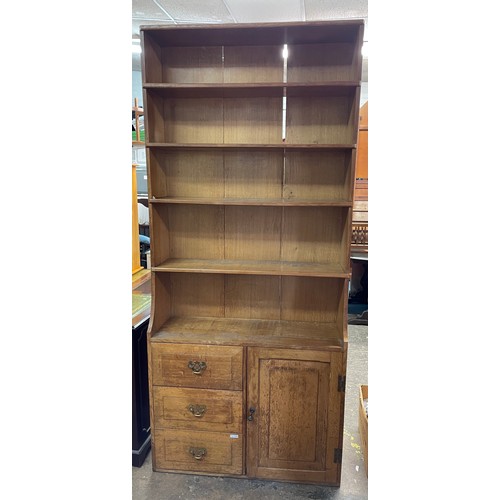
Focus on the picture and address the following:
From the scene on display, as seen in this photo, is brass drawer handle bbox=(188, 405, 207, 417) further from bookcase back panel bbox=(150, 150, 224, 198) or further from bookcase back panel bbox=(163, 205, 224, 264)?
bookcase back panel bbox=(150, 150, 224, 198)

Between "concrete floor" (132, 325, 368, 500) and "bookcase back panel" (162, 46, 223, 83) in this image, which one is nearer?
"concrete floor" (132, 325, 368, 500)

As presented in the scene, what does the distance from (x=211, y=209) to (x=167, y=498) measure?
143 cm

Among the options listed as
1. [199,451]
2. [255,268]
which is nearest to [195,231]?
[255,268]

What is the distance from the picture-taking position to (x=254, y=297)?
85.7 inches

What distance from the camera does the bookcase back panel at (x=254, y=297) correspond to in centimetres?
213

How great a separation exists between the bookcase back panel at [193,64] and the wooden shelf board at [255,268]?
94cm

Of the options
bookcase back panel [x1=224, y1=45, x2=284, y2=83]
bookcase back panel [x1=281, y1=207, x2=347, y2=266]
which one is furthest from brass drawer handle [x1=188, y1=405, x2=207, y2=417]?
bookcase back panel [x1=224, y1=45, x2=284, y2=83]

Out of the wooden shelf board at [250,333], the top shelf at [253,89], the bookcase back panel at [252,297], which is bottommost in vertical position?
the wooden shelf board at [250,333]

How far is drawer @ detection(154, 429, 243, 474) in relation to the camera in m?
1.97

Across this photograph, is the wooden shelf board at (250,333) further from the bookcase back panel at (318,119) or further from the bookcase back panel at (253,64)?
the bookcase back panel at (253,64)

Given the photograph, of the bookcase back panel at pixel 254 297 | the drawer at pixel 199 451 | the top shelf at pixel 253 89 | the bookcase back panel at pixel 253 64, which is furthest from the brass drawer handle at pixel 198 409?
the bookcase back panel at pixel 253 64

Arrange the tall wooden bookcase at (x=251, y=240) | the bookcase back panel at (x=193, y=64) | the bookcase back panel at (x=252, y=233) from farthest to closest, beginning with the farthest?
the bookcase back panel at (x=252, y=233) → the bookcase back panel at (x=193, y=64) → the tall wooden bookcase at (x=251, y=240)

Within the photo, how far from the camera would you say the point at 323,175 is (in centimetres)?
204
